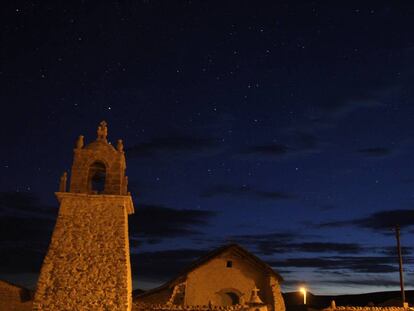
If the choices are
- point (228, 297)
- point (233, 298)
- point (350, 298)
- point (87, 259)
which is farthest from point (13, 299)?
point (350, 298)

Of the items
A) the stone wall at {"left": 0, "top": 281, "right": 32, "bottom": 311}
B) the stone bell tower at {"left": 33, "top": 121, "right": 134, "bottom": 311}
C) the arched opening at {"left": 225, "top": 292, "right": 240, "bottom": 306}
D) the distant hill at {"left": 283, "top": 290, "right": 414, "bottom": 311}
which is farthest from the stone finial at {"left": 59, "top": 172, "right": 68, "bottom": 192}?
the distant hill at {"left": 283, "top": 290, "right": 414, "bottom": 311}

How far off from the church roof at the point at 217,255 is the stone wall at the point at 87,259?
6.22 metres

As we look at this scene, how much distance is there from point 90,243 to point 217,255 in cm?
887

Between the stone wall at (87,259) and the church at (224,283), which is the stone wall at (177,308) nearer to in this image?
the stone wall at (87,259)

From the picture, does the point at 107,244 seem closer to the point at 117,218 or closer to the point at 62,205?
the point at 117,218

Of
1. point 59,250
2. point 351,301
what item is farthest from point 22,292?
point 351,301

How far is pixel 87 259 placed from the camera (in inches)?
803

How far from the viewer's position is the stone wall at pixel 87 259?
19.6 m

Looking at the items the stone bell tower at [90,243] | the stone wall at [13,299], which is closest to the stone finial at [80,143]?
the stone bell tower at [90,243]

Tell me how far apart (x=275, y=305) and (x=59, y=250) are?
40.9 feet

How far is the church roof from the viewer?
1047 inches

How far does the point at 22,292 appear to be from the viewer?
24500mm

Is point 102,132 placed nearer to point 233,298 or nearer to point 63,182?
point 63,182

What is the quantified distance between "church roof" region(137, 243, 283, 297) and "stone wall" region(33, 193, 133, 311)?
20.4 ft
